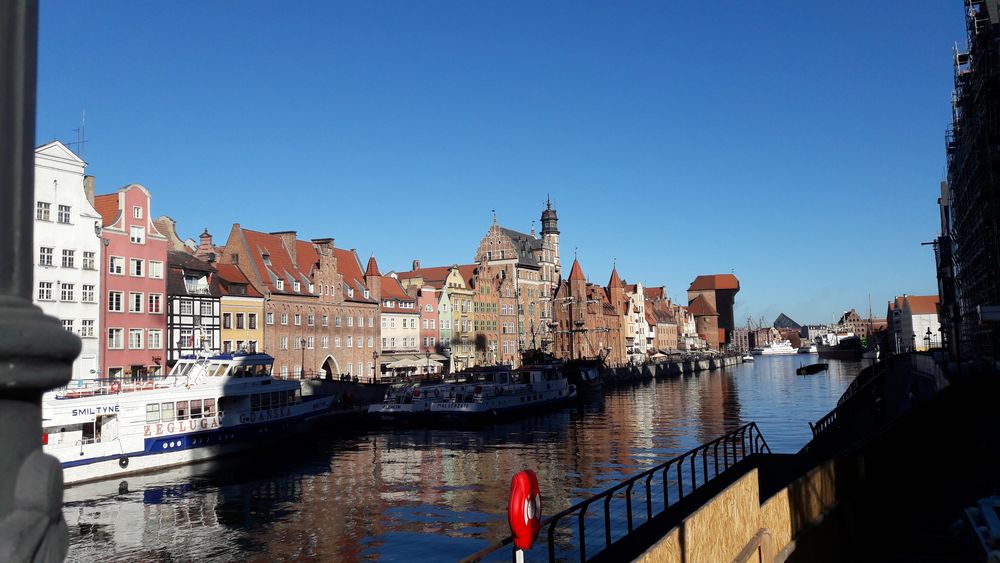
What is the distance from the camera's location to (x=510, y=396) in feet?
220

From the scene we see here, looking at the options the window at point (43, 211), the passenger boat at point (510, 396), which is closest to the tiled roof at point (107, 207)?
the window at point (43, 211)

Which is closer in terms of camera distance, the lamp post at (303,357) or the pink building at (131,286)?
the pink building at (131,286)

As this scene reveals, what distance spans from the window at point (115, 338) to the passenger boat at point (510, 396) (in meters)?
22.8

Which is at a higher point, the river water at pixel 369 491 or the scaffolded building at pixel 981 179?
the scaffolded building at pixel 981 179

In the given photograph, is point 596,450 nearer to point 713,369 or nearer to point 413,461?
point 413,461

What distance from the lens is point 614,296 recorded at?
525ft

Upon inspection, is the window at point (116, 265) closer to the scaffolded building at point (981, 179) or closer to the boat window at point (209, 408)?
the boat window at point (209, 408)

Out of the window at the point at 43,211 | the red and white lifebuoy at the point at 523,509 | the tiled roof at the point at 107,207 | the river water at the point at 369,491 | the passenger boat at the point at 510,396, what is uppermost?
the tiled roof at the point at 107,207

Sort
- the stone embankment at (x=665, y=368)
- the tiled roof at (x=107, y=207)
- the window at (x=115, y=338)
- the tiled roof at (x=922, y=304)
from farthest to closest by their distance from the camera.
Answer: the tiled roof at (x=922, y=304) → the stone embankment at (x=665, y=368) → the tiled roof at (x=107, y=207) → the window at (x=115, y=338)

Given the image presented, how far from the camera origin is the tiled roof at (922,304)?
18425cm

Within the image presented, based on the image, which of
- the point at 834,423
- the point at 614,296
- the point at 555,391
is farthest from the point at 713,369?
the point at 834,423

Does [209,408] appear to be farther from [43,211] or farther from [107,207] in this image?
[107,207]

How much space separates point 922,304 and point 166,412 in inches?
7418

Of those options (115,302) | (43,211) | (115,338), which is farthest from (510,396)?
(43,211)
